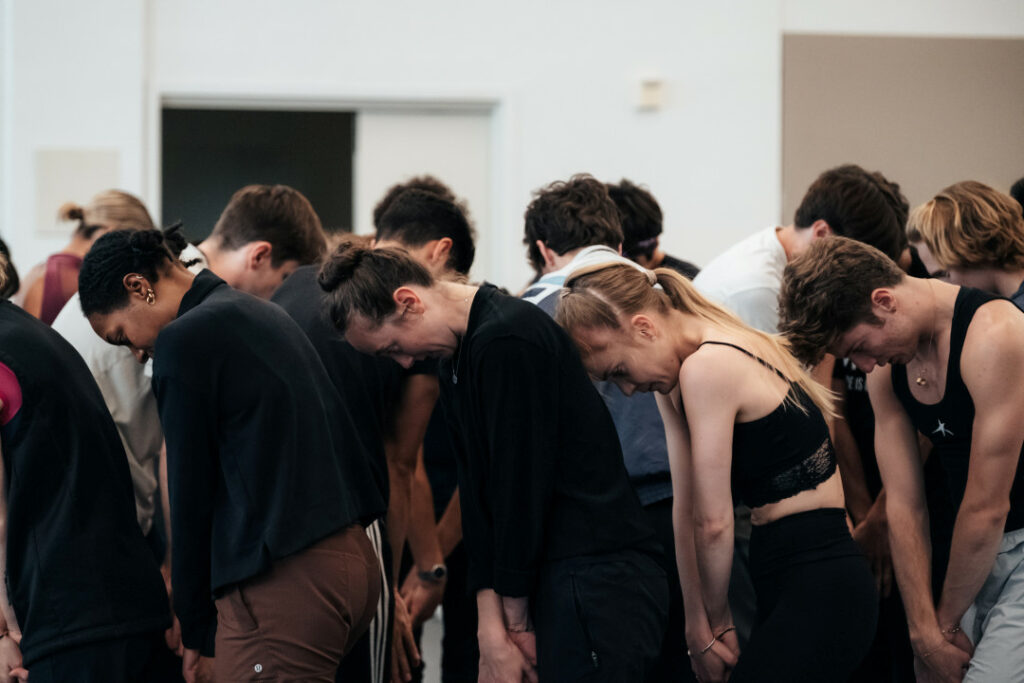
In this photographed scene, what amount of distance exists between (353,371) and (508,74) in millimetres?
3694

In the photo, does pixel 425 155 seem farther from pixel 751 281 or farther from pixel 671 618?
pixel 671 618

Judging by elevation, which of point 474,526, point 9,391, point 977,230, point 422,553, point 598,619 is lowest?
point 422,553

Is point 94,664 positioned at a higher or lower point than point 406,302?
lower

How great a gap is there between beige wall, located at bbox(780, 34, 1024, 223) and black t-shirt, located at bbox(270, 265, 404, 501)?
3.97m

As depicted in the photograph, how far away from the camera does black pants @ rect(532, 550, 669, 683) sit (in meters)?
1.92

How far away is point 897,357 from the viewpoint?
240 cm

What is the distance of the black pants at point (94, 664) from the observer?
2.09 m

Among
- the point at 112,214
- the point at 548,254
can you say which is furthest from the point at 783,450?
the point at 112,214

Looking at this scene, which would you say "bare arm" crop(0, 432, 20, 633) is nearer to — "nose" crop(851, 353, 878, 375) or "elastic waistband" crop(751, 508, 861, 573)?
"elastic waistband" crop(751, 508, 861, 573)

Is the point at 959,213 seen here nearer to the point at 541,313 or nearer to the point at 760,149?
the point at 541,313

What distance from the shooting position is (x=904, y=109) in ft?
20.3

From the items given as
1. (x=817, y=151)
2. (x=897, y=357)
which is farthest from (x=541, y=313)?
(x=817, y=151)

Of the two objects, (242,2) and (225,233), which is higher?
(242,2)

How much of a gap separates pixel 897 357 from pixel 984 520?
14.9 inches
